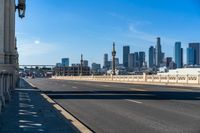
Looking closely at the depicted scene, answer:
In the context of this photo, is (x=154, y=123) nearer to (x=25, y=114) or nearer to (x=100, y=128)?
(x=100, y=128)

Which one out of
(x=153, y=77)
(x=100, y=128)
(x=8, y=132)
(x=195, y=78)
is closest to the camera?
(x=8, y=132)

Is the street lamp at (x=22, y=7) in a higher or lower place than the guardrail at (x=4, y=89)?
higher

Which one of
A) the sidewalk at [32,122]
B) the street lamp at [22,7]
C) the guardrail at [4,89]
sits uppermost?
the street lamp at [22,7]

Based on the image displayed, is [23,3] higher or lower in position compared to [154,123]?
higher

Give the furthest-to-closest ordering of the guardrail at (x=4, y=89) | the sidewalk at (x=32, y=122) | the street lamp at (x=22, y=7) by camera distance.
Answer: the street lamp at (x=22, y=7) < the guardrail at (x=4, y=89) < the sidewalk at (x=32, y=122)

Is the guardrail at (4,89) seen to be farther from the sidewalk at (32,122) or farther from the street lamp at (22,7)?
the street lamp at (22,7)

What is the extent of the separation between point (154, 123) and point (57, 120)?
288cm

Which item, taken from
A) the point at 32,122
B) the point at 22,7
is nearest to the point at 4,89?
the point at 32,122

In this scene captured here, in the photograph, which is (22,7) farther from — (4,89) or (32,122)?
(32,122)

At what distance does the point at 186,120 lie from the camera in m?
15.8

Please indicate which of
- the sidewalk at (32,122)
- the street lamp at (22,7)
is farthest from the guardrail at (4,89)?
the street lamp at (22,7)

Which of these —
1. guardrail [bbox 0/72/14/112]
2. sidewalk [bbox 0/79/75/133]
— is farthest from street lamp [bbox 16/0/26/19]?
sidewalk [bbox 0/79/75/133]

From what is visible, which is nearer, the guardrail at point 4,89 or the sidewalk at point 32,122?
the sidewalk at point 32,122

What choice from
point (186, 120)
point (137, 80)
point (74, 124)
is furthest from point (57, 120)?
point (137, 80)
